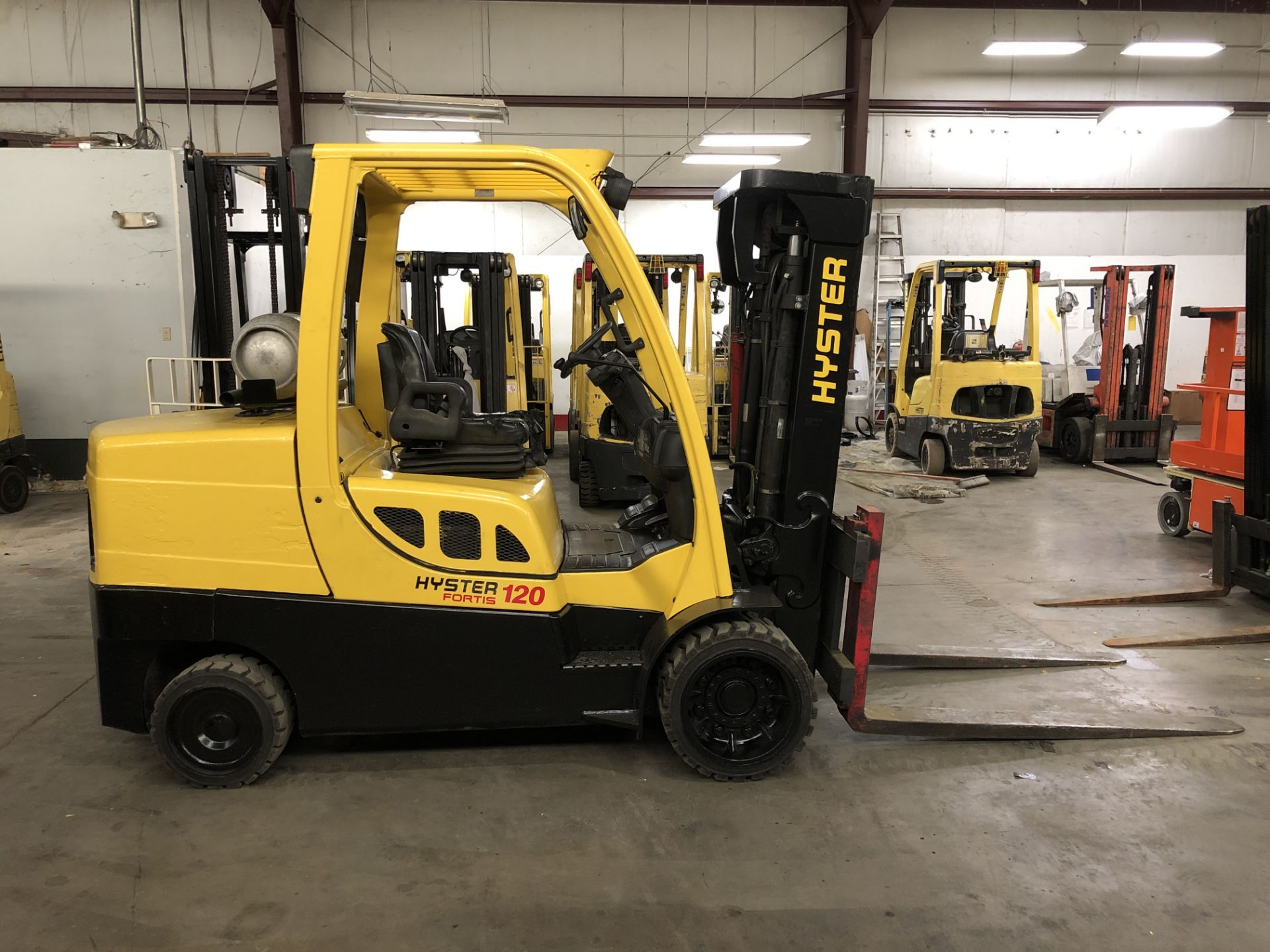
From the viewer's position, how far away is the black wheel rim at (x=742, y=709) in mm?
3277

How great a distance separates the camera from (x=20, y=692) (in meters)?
4.20

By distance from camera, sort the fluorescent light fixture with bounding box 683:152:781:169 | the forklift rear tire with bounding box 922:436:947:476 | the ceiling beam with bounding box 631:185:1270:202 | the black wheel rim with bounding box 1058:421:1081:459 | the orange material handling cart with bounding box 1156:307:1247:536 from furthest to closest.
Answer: the ceiling beam with bounding box 631:185:1270:202, the fluorescent light fixture with bounding box 683:152:781:169, the black wheel rim with bounding box 1058:421:1081:459, the forklift rear tire with bounding box 922:436:947:476, the orange material handling cart with bounding box 1156:307:1247:536

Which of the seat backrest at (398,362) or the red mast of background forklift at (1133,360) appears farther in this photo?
the red mast of background forklift at (1133,360)

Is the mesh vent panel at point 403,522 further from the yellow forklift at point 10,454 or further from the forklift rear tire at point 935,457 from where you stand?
the forklift rear tire at point 935,457

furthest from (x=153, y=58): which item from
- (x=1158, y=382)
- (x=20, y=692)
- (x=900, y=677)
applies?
(x=1158, y=382)

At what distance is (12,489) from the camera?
28.0 feet

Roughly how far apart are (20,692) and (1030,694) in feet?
16.4

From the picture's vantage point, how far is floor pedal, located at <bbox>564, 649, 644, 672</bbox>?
10.8 feet

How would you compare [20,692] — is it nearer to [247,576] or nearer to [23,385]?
[247,576]

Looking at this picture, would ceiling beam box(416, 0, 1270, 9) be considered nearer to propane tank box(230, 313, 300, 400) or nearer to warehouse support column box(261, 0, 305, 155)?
warehouse support column box(261, 0, 305, 155)

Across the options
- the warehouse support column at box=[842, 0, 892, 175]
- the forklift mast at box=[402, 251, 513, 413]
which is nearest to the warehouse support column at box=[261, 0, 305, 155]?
the forklift mast at box=[402, 251, 513, 413]

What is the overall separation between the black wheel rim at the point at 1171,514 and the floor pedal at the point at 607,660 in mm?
6338

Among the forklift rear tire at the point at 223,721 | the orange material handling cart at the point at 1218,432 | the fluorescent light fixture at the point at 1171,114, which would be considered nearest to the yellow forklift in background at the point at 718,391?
the orange material handling cart at the point at 1218,432

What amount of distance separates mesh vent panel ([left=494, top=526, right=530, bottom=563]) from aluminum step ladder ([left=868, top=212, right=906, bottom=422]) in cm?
1300
